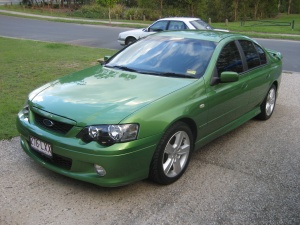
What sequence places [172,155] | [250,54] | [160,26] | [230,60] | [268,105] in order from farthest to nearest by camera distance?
[160,26], [268,105], [250,54], [230,60], [172,155]

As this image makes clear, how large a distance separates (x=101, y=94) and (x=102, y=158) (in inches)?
33.5

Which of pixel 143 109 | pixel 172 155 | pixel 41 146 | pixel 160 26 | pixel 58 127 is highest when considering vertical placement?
pixel 160 26

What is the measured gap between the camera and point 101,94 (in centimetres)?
394

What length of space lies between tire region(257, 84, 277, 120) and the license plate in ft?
12.2

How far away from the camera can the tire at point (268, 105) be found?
19.9 feet

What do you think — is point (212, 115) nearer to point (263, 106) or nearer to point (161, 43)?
point (161, 43)

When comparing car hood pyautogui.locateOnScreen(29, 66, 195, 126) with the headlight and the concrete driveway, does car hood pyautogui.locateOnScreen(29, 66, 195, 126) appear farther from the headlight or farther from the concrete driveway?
the concrete driveway

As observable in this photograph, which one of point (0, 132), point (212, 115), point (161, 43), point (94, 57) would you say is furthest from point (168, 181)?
point (94, 57)

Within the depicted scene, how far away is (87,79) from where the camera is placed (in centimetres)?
449

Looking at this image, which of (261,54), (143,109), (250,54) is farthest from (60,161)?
(261,54)

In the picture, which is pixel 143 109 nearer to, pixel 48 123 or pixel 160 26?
pixel 48 123

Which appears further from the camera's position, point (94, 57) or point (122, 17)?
point (122, 17)

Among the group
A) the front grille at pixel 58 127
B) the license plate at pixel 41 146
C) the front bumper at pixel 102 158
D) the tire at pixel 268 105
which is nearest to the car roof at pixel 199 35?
the tire at pixel 268 105

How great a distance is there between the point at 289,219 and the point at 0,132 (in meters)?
3.84
